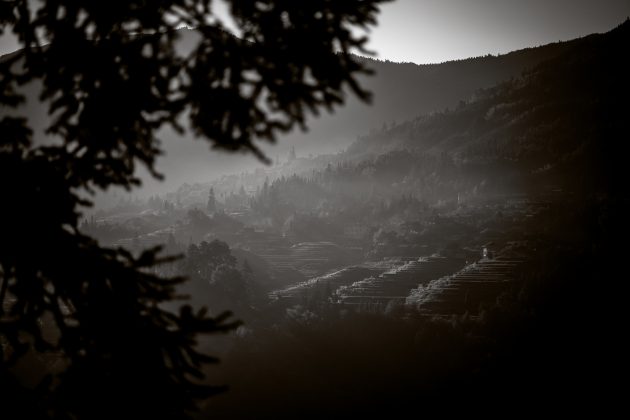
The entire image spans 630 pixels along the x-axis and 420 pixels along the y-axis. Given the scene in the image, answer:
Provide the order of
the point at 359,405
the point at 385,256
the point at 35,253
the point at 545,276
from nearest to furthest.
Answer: the point at 35,253
the point at 359,405
the point at 545,276
the point at 385,256

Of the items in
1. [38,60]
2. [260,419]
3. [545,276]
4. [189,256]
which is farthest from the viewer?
[545,276]

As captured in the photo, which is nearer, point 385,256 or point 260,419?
point 260,419

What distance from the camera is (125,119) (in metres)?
3.76

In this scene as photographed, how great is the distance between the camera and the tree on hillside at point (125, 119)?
3564 mm

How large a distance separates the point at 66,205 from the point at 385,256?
175229mm

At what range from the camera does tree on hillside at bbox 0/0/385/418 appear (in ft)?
11.7

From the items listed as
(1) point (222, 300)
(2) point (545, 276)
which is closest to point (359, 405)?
(1) point (222, 300)

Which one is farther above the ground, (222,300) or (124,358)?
(124,358)

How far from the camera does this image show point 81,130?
12.1ft

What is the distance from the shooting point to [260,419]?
62.8 meters

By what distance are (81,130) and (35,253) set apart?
3.57 feet

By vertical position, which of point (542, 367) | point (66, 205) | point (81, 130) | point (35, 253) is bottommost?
point (542, 367)

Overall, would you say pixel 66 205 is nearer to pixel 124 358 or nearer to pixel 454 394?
pixel 124 358

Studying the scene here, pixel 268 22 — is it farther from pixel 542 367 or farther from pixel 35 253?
pixel 542 367
